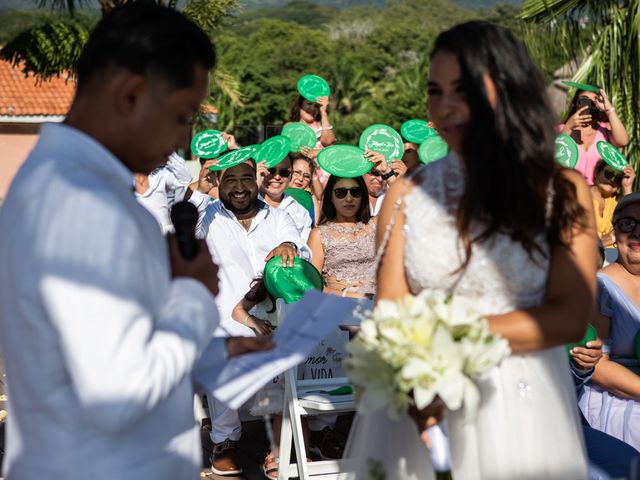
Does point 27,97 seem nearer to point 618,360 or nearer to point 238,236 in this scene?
point 238,236

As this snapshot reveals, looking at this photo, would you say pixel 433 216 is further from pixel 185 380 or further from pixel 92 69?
pixel 92 69

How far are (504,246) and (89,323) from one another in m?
1.09

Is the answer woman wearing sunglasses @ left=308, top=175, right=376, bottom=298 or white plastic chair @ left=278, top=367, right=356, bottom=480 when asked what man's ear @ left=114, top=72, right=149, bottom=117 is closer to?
white plastic chair @ left=278, top=367, right=356, bottom=480

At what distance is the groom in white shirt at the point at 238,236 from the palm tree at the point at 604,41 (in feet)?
18.6

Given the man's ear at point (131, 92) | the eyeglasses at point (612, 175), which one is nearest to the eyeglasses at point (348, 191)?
the eyeglasses at point (612, 175)

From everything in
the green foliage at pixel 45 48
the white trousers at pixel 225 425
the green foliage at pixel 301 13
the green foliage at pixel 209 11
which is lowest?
the white trousers at pixel 225 425

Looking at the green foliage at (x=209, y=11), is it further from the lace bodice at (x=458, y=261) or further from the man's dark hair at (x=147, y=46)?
the man's dark hair at (x=147, y=46)

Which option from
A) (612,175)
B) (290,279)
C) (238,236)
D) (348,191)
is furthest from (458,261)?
(612,175)

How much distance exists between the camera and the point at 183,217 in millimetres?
1780

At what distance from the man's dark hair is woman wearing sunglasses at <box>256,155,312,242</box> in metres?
5.35

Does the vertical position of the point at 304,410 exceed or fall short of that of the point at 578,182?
it falls short

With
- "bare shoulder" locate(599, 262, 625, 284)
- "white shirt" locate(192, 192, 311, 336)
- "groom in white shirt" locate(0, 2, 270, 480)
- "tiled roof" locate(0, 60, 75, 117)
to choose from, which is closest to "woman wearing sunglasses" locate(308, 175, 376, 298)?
"white shirt" locate(192, 192, 311, 336)

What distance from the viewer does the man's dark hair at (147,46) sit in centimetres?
161

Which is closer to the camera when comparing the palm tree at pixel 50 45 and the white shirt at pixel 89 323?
the white shirt at pixel 89 323
